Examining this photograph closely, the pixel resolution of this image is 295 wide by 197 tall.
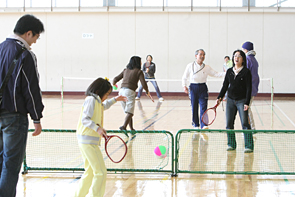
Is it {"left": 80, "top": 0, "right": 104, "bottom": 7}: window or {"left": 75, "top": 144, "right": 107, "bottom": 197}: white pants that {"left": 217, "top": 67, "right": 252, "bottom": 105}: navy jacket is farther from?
{"left": 80, "top": 0, "right": 104, "bottom": 7}: window

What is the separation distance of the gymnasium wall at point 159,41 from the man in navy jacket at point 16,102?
693 inches

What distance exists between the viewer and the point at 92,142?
13.5ft

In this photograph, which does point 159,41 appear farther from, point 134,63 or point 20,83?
point 20,83

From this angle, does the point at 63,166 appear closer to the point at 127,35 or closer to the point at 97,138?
the point at 97,138

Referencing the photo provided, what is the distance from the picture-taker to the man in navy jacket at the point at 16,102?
3.41 m

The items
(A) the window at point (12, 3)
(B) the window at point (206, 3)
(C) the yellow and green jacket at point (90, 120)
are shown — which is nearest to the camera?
(C) the yellow and green jacket at point (90, 120)

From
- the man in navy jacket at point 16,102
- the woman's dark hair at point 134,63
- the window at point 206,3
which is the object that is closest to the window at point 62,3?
the window at point 206,3

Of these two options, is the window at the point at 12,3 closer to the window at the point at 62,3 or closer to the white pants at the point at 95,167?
the window at the point at 62,3

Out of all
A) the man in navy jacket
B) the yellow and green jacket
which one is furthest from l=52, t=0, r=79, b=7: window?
the man in navy jacket

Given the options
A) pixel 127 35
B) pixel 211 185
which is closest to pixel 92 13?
pixel 127 35

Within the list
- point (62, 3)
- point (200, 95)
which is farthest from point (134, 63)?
point (62, 3)

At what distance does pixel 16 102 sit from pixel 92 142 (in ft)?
3.27

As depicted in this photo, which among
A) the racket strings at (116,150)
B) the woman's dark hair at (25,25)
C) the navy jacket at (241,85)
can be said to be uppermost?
the woman's dark hair at (25,25)

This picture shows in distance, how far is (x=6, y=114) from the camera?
3463 millimetres
